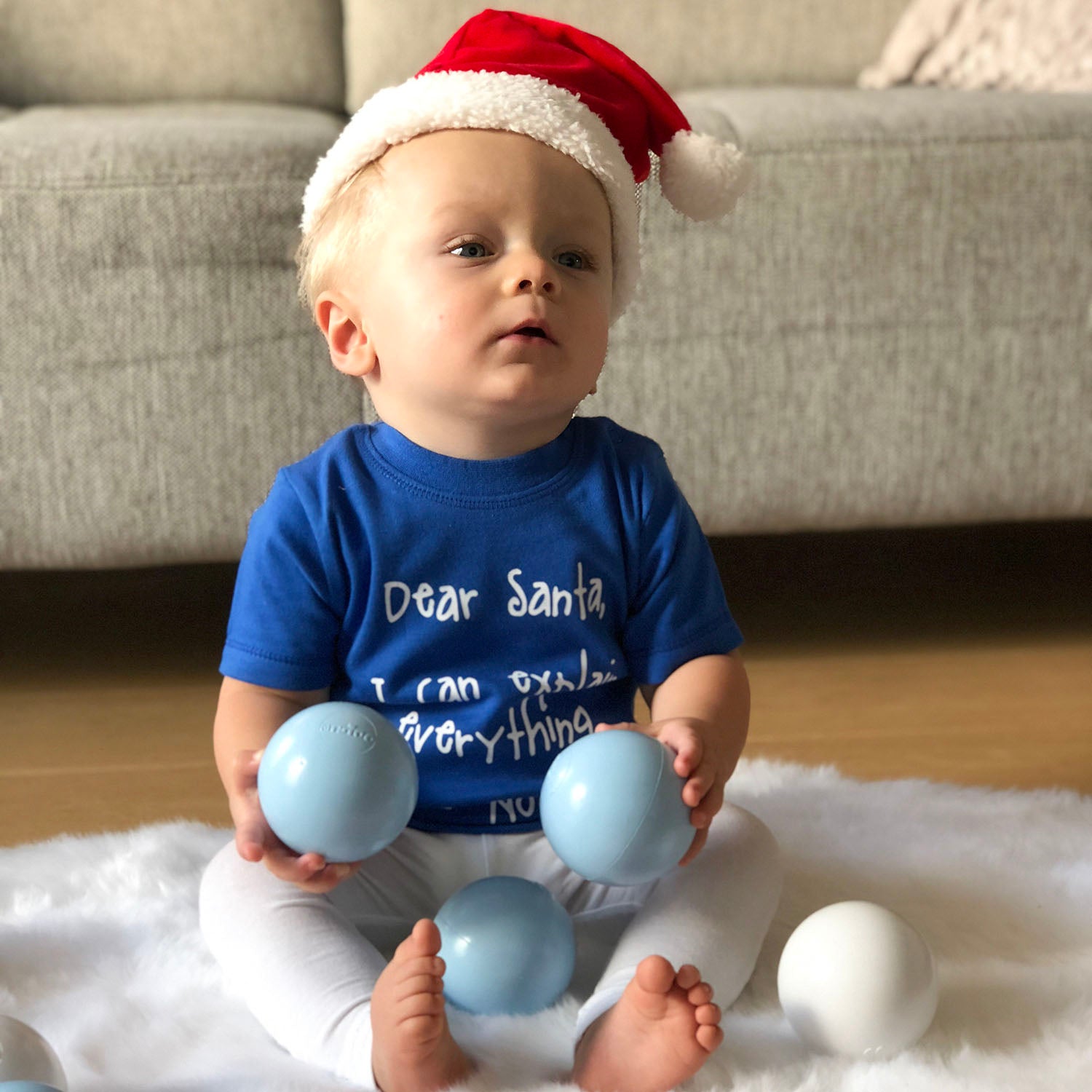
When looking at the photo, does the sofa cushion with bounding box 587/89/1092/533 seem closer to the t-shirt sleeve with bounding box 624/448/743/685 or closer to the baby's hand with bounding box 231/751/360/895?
the t-shirt sleeve with bounding box 624/448/743/685

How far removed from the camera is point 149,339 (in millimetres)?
1328

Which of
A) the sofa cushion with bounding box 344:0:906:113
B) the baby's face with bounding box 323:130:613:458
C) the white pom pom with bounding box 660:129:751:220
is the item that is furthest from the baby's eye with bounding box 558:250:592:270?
the sofa cushion with bounding box 344:0:906:113

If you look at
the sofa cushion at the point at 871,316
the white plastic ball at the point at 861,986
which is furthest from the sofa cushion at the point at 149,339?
the white plastic ball at the point at 861,986

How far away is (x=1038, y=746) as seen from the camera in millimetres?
1305

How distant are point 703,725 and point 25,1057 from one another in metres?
0.43

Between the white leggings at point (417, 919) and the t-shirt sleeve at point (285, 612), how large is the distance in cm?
12

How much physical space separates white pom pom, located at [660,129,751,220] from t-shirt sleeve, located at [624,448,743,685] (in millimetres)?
195

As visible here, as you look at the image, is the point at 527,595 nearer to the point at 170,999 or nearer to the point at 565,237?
the point at 565,237

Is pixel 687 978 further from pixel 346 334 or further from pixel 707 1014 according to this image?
pixel 346 334

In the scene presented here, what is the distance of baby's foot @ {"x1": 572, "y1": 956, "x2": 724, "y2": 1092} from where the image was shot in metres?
0.72

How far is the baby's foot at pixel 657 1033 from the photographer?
2.35ft

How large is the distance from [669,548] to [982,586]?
Result: 984 mm

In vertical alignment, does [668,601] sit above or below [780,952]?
above

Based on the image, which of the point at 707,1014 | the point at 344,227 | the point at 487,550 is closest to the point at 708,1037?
the point at 707,1014
